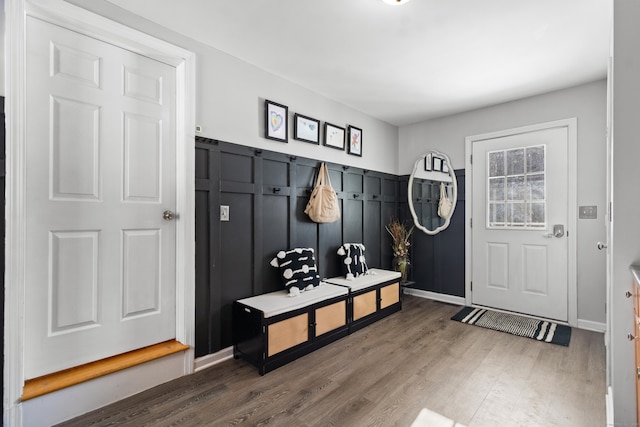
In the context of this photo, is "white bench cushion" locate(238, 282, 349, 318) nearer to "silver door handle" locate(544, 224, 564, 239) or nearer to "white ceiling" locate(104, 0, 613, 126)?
"white ceiling" locate(104, 0, 613, 126)

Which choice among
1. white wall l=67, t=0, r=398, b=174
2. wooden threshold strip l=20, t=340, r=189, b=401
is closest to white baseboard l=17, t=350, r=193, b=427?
wooden threshold strip l=20, t=340, r=189, b=401

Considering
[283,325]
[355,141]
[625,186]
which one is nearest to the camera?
[625,186]

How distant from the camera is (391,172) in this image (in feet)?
13.7

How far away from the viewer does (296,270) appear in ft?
8.64

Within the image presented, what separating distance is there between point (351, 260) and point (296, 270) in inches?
31.3

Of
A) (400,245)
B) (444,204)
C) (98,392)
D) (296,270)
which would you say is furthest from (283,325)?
(444,204)

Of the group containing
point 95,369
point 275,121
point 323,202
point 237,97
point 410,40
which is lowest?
point 95,369

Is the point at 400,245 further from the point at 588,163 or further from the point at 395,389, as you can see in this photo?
the point at 395,389

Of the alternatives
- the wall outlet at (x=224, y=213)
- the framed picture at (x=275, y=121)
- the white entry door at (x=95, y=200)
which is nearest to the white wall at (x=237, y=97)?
the framed picture at (x=275, y=121)

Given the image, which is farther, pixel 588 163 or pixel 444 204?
pixel 444 204

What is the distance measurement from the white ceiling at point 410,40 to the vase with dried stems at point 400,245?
1685 mm

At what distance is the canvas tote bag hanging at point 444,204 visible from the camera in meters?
3.80

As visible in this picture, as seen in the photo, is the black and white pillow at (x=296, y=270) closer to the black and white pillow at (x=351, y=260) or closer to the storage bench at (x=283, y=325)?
the storage bench at (x=283, y=325)

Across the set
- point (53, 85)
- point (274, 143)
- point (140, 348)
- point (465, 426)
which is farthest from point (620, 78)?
point (140, 348)
